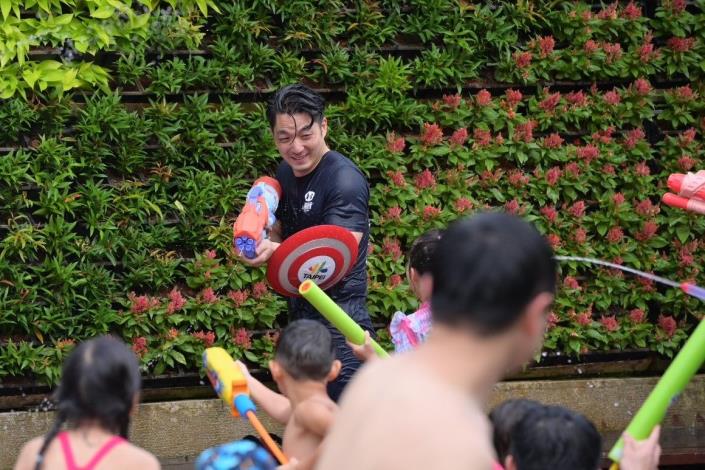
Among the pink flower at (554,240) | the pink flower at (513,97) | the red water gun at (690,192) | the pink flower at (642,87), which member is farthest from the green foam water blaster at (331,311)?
the pink flower at (642,87)

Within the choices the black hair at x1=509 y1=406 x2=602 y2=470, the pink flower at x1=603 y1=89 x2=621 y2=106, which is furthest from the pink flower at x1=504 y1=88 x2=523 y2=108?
the black hair at x1=509 y1=406 x2=602 y2=470

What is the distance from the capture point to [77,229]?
6098mm

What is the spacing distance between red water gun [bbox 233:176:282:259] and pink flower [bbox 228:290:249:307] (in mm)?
1472

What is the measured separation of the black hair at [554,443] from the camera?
3146 millimetres

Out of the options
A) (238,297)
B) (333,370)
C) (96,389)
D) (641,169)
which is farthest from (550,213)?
(96,389)

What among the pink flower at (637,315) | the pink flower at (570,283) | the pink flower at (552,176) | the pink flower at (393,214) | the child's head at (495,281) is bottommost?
the pink flower at (637,315)

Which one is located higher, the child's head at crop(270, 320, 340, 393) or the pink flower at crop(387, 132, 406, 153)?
the child's head at crop(270, 320, 340, 393)

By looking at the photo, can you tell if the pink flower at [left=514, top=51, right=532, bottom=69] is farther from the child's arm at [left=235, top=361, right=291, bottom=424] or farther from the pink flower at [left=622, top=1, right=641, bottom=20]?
the child's arm at [left=235, top=361, right=291, bottom=424]

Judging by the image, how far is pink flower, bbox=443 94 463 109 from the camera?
21.7 feet

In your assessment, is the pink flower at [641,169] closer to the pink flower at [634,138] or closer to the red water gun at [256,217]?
the pink flower at [634,138]

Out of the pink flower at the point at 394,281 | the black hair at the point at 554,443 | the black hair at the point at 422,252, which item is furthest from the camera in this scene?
the pink flower at the point at 394,281

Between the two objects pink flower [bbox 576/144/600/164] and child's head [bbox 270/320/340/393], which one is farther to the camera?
pink flower [bbox 576/144/600/164]

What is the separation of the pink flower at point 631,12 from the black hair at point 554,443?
4252 mm

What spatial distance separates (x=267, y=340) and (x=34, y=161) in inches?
65.7
